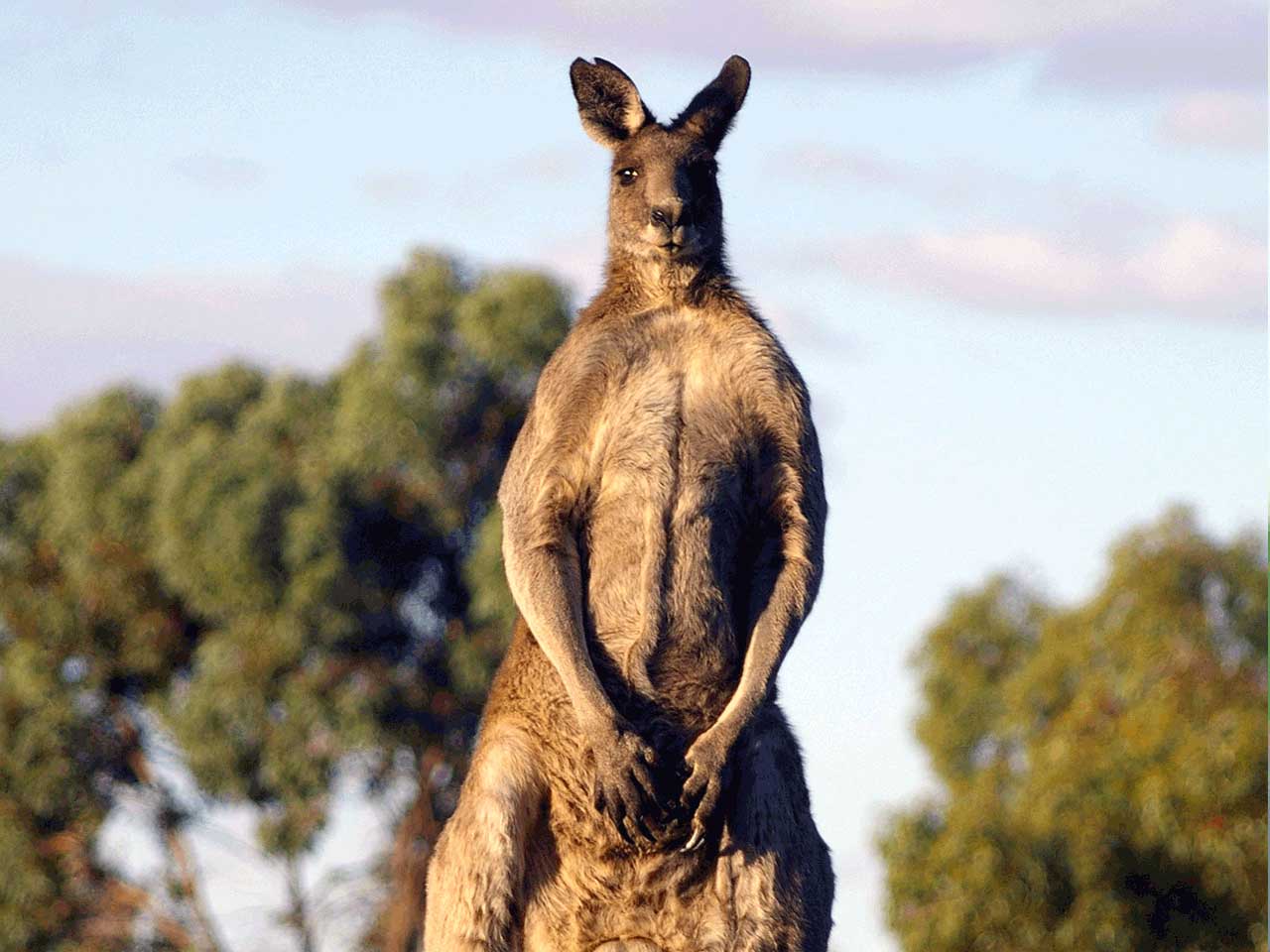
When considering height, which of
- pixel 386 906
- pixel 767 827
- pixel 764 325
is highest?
pixel 386 906

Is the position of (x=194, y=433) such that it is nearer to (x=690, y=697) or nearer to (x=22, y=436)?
(x=22, y=436)

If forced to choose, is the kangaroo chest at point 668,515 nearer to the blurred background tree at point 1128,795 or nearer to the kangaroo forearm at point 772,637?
the kangaroo forearm at point 772,637

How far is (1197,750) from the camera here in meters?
43.1

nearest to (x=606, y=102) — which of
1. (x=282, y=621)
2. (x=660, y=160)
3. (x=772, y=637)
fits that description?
(x=660, y=160)

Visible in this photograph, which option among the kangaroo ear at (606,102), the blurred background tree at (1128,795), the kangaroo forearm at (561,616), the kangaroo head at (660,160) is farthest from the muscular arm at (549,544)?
the blurred background tree at (1128,795)

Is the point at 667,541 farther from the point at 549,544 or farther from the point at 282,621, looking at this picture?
the point at 282,621

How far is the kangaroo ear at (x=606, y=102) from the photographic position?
973 cm

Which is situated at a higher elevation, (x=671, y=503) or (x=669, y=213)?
(x=669, y=213)

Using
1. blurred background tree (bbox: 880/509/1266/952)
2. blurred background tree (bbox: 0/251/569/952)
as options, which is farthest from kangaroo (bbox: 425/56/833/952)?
blurred background tree (bbox: 880/509/1266/952)

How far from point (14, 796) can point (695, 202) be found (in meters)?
29.5

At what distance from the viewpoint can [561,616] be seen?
30.7 feet

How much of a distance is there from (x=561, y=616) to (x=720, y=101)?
A: 2049 millimetres

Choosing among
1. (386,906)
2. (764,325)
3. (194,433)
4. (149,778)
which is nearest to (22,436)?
(194,433)

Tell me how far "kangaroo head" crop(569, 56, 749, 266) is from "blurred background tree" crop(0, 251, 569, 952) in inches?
964
